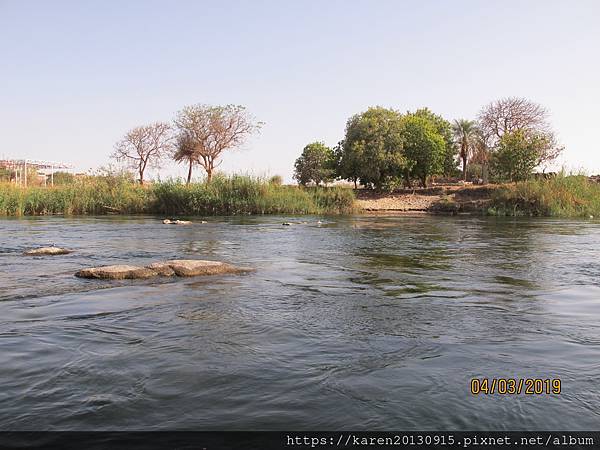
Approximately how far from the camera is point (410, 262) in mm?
10906

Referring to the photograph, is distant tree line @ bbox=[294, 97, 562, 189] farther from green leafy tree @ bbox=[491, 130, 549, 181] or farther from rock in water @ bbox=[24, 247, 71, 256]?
rock in water @ bbox=[24, 247, 71, 256]

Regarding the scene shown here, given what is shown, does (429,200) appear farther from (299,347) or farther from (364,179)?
(299,347)

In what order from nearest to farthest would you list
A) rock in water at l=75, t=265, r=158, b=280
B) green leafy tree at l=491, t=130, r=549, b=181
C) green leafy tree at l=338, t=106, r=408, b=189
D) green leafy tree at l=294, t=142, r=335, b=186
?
1. rock in water at l=75, t=265, r=158, b=280
2. green leafy tree at l=491, t=130, r=549, b=181
3. green leafy tree at l=338, t=106, r=408, b=189
4. green leafy tree at l=294, t=142, r=335, b=186

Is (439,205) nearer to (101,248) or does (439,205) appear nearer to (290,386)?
(101,248)

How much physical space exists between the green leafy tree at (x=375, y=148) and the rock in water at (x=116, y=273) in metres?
34.3

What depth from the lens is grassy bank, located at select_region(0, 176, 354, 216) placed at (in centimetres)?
3002

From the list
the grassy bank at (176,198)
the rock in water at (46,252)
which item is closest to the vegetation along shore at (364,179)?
the grassy bank at (176,198)

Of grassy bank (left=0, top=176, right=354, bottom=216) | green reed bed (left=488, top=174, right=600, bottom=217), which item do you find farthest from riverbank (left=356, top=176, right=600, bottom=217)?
grassy bank (left=0, top=176, right=354, bottom=216)

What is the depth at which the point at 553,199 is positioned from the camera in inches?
1187

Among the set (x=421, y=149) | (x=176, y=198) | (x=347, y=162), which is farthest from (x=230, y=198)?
(x=421, y=149)

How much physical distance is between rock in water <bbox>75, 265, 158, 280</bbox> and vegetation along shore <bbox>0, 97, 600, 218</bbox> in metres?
22.4

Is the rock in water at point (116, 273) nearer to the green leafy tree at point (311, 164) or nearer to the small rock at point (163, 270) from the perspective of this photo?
the small rock at point (163, 270)

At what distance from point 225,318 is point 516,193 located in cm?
2989

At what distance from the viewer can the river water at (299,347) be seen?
3381mm
